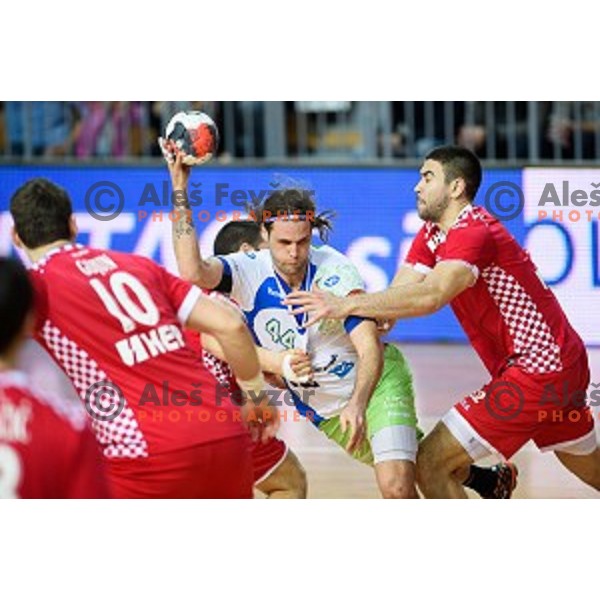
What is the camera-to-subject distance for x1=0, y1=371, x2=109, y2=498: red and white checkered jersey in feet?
14.2

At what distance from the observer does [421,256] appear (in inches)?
314

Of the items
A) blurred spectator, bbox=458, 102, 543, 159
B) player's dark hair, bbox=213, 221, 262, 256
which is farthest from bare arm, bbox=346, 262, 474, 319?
blurred spectator, bbox=458, 102, 543, 159

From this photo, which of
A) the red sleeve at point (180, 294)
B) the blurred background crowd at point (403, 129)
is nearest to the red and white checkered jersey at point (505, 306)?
the red sleeve at point (180, 294)

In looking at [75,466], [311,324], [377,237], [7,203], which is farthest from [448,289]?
[75,466]

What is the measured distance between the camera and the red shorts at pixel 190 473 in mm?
6195

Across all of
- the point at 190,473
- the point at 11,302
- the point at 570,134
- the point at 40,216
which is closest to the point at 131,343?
the point at 190,473

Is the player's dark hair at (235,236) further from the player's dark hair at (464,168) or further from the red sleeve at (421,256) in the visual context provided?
the player's dark hair at (464,168)

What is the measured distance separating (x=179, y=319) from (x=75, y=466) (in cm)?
189

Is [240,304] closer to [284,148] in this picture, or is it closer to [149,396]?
[149,396]

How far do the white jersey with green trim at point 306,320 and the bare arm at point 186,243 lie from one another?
9cm

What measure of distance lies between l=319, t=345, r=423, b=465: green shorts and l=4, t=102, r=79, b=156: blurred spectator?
3631 millimetres

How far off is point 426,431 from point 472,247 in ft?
6.01

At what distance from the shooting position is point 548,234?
8.43 meters

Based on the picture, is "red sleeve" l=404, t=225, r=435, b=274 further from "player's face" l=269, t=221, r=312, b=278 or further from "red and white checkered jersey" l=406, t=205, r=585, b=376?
"player's face" l=269, t=221, r=312, b=278
